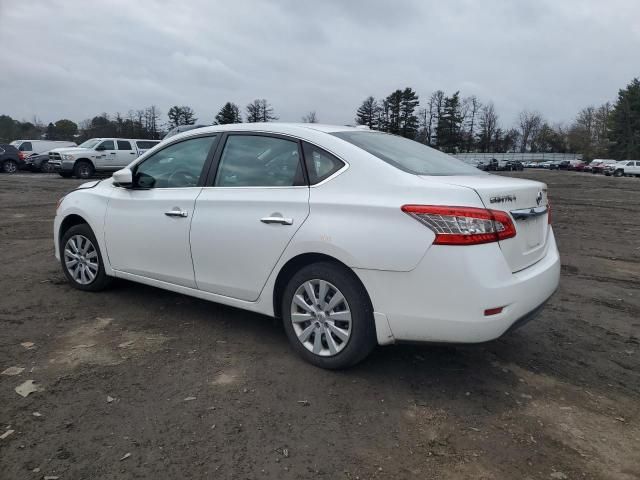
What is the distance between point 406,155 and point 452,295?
1266mm

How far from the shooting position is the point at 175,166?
4418mm

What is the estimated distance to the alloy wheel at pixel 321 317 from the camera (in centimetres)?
329

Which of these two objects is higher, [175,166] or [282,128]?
[282,128]

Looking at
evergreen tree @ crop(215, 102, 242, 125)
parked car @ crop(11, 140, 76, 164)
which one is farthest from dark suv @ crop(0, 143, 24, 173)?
evergreen tree @ crop(215, 102, 242, 125)

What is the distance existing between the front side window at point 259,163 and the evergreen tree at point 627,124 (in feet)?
294

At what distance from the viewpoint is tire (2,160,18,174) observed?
25894 mm

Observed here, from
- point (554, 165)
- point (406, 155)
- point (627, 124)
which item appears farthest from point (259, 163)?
point (627, 124)

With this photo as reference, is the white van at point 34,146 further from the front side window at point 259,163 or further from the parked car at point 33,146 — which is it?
the front side window at point 259,163

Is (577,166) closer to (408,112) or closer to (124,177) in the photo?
(408,112)

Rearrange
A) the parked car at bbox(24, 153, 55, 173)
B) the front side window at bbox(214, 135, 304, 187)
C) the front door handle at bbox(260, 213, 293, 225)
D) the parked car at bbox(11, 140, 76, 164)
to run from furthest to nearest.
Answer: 1. the parked car at bbox(11, 140, 76, 164)
2. the parked car at bbox(24, 153, 55, 173)
3. the front side window at bbox(214, 135, 304, 187)
4. the front door handle at bbox(260, 213, 293, 225)

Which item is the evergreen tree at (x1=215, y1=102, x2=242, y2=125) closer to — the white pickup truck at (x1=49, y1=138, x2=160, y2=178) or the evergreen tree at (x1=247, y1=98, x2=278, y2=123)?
the evergreen tree at (x1=247, y1=98, x2=278, y2=123)

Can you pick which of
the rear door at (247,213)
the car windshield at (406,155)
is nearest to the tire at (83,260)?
the rear door at (247,213)

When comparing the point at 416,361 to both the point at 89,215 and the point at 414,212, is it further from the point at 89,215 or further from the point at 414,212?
the point at 89,215

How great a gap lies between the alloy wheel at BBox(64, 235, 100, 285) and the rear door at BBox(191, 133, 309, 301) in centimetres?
155
